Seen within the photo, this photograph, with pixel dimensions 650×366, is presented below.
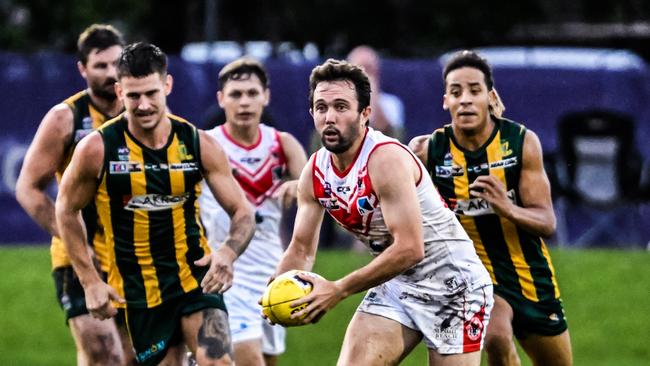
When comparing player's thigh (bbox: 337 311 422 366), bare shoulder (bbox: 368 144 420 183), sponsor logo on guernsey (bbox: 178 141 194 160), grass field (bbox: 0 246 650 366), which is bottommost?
grass field (bbox: 0 246 650 366)

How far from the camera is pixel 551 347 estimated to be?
8594mm

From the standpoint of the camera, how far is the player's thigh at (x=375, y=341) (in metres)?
7.41

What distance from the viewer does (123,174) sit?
809 cm

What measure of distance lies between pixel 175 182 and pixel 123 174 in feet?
0.99

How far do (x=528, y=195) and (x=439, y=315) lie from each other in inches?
48.5

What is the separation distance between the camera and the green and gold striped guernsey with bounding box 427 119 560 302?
8.47 m

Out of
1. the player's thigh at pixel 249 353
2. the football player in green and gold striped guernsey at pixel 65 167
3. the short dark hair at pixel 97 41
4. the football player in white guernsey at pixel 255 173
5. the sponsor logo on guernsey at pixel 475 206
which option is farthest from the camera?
the football player in white guernsey at pixel 255 173

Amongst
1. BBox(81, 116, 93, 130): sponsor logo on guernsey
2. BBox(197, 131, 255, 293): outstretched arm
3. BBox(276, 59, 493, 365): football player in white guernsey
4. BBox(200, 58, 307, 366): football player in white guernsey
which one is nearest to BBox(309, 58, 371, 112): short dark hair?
BBox(276, 59, 493, 365): football player in white guernsey

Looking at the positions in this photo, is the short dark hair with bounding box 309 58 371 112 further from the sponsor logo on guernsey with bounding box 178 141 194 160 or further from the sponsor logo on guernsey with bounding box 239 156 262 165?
the sponsor logo on guernsey with bounding box 239 156 262 165

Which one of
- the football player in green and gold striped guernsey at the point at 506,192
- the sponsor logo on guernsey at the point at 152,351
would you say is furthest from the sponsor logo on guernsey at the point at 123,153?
the football player in green and gold striped guernsey at the point at 506,192

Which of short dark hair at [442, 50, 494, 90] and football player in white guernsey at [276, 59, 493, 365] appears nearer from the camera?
football player in white guernsey at [276, 59, 493, 365]

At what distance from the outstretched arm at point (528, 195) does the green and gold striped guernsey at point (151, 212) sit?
5.50ft

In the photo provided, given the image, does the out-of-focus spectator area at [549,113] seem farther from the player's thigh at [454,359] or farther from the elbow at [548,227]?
the player's thigh at [454,359]

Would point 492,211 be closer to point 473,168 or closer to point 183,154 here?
point 473,168
